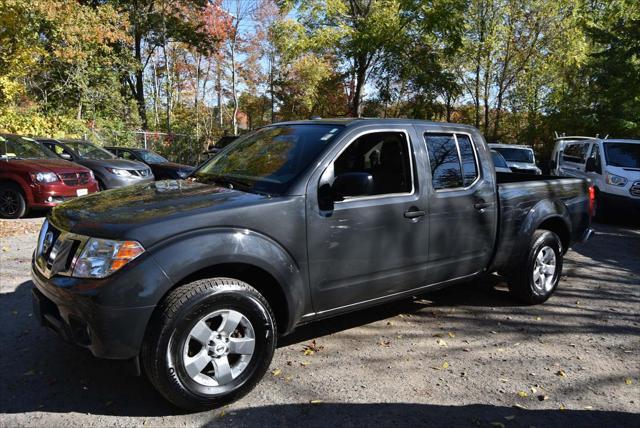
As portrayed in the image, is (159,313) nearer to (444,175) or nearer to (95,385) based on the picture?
(95,385)

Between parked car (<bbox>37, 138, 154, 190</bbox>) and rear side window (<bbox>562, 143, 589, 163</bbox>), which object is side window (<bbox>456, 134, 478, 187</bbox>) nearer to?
parked car (<bbox>37, 138, 154, 190</bbox>)

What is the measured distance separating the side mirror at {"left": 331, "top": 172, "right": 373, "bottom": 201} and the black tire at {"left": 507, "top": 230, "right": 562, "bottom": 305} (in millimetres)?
2435

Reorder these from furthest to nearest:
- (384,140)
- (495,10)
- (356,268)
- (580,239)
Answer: (495,10) → (580,239) → (384,140) → (356,268)

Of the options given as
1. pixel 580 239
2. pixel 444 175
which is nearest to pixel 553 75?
pixel 580 239

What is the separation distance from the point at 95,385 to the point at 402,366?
7.24 feet

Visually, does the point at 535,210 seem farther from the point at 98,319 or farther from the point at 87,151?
the point at 87,151

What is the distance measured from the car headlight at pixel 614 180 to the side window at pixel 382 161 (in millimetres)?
8530

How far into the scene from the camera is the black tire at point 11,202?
365 inches

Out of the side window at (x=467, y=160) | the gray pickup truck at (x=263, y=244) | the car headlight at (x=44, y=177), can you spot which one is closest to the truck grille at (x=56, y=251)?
the gray pickup truck at (x=263, y=244)

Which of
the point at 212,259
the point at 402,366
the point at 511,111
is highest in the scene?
the point at 511,111

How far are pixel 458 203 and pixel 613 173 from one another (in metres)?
8.20

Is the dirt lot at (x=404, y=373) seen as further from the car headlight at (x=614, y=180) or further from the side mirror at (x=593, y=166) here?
the side mirror at (x=593, y=166)

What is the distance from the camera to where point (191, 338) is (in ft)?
9.81

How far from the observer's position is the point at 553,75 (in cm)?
2780
